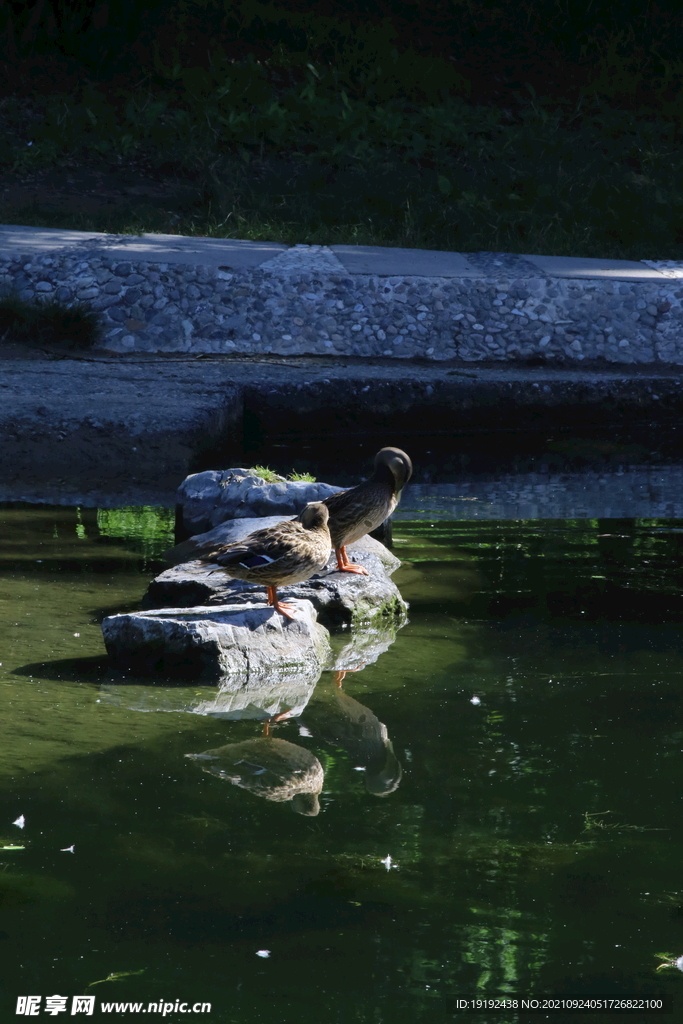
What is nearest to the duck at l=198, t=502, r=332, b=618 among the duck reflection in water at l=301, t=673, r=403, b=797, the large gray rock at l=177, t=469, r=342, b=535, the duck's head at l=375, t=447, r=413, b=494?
the duck reflection in water at l=301, t=673, r=403, b=797

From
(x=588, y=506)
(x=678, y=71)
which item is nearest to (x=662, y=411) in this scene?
(x=588, y=506)

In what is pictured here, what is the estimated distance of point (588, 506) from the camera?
336 inches

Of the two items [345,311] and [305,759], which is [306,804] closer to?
[305,759]

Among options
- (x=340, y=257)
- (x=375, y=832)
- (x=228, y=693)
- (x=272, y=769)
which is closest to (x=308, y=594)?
(x=228, y=693)

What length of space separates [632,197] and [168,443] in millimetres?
8763

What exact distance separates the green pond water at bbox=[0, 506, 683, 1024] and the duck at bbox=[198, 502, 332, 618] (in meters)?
0.51

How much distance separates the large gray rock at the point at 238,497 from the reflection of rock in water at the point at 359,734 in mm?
2124

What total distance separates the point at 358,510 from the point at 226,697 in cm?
163

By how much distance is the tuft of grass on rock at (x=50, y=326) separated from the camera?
1122 cm

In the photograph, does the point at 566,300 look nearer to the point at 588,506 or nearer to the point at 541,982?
the point at 588,506

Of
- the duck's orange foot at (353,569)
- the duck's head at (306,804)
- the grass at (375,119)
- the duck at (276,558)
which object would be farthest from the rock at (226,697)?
the grass at (375,119)

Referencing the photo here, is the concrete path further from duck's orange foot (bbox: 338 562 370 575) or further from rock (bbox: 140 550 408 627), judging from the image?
rock (bbox: 140 550 408 627)

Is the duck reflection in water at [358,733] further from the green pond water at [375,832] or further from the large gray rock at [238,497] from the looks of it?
the large gray rock at [238,497]

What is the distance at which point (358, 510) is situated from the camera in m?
6.20
